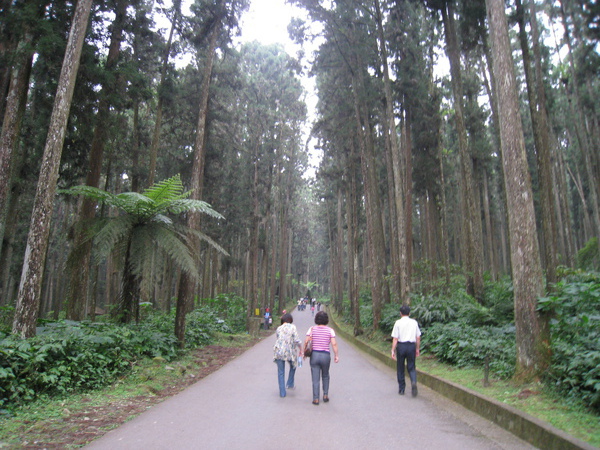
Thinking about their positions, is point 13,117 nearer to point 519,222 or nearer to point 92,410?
point 92,410

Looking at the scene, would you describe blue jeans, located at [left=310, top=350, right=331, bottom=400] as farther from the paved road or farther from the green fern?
the green fern

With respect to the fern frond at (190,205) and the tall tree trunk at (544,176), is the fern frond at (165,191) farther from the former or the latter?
the tall tree trunk at (544,176)

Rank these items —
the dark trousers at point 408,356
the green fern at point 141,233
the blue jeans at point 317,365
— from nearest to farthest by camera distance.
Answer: the blue jeans at point 317,365
the dark trousers at point 408,356
the green fern at point 141,233

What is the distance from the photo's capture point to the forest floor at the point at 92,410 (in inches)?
178

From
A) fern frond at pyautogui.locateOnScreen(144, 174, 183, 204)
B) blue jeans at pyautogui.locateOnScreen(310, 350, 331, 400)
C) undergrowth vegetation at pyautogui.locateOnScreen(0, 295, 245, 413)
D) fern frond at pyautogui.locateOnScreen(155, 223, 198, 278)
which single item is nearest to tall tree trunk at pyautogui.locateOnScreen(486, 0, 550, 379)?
blue jeans at pyautogui.locateOnScreen(310, 350, 331, 400)

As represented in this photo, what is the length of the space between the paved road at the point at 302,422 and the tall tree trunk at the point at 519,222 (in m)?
1.57

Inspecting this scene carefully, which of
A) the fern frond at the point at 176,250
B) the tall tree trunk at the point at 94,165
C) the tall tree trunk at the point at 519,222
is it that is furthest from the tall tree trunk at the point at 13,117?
the tall tree trunk at the point at 519,222

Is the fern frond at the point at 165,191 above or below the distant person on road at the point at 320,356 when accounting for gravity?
above

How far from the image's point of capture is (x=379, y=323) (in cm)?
1675

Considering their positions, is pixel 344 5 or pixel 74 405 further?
pixel 344 5

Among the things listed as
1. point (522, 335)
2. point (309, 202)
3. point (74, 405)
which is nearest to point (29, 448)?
point (74, 405)

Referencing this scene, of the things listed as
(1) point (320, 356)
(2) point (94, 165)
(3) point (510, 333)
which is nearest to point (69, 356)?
(1) point (320, 356)

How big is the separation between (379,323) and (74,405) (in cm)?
1276

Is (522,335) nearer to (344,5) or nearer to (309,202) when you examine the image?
(344,5)
